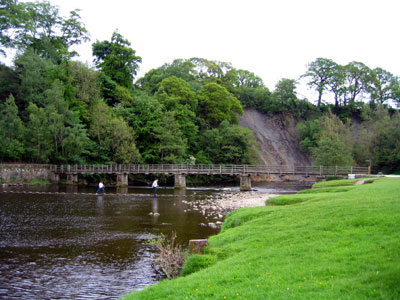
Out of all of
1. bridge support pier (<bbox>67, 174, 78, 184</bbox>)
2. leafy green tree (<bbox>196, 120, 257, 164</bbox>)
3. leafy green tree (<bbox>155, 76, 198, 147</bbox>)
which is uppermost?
leafy green tree (<bbox>155, 76, 198, 147</bbox>)

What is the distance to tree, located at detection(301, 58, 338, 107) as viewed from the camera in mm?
100738

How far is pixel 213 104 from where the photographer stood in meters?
85.6

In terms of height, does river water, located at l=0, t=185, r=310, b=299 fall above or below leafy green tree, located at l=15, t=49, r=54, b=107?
below

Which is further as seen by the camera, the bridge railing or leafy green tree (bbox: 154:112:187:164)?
leafy green tree (bbox: 154:112:187:164)

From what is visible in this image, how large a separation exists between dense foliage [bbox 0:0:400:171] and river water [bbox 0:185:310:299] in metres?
32.4

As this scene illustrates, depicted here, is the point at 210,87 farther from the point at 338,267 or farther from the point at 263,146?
the point at 338,267

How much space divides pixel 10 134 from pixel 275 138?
69.6 m

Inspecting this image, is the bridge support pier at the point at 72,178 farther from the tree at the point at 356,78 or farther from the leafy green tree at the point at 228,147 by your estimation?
the tree at the point at 356,78

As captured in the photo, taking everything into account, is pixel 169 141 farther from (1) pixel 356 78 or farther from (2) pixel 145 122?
(1) pixel 356 78

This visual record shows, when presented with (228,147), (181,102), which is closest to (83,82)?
(181,102)

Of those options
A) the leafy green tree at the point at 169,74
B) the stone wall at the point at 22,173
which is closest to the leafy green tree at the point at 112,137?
the stone wall at the point at 22,173

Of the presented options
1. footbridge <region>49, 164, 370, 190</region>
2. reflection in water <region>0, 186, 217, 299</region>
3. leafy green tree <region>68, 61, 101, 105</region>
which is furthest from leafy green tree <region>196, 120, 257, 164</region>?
reflection in water <region>0, 186, 217, 299</region>

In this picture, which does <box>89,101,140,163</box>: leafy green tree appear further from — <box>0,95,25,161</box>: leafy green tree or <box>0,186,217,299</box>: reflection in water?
<box>0,186,217,299</box>: reflection in water

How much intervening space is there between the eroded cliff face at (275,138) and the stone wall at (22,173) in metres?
55.3
